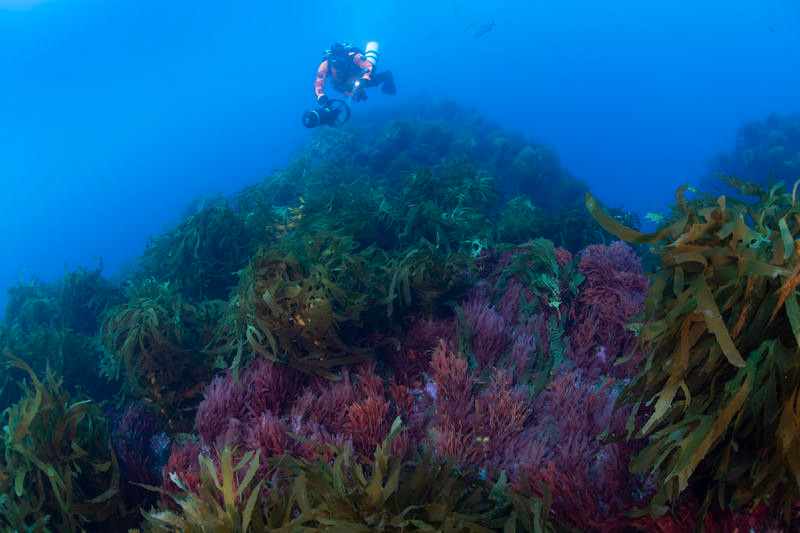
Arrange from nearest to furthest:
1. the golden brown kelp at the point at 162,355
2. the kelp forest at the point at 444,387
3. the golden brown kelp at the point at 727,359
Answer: the golden brown kelp at the point at 727,359, the kelp forest at the point at 444,387, the golden brown kelp at the point at 162,355

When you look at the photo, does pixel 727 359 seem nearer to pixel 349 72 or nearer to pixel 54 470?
pixel 54 470

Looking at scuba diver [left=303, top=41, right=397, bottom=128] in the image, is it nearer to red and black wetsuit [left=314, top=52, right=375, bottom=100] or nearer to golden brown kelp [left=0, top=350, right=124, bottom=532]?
red and black wetsuit [left=314, top=52, right=375, bottom=100]

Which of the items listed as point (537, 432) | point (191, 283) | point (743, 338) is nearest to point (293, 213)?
point (191, 283)

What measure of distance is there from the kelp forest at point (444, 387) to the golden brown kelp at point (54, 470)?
0.6 inches

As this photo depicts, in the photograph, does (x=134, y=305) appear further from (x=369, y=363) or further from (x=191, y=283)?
(x=369, y=363)

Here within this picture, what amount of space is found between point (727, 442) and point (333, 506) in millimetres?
1767

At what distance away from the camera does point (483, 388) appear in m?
3.12

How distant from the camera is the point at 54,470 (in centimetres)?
284

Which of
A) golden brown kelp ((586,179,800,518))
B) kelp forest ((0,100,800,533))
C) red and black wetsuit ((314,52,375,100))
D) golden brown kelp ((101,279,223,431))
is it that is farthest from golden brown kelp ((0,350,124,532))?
red and black wetsuit ((314,52,375,100))

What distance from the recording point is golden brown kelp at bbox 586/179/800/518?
1.50 meters

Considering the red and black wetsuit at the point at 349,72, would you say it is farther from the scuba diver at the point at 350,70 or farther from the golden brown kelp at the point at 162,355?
A: the golden brown kelp at the point at 162,355

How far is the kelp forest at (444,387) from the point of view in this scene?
1.63m

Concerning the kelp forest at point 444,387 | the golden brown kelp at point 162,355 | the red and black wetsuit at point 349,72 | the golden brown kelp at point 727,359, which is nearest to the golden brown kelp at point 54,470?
the kelp forest at point 444,387

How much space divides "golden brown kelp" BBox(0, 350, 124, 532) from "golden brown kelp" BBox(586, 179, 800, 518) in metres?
3.75
